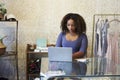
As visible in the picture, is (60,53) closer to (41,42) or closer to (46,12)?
(41,42)

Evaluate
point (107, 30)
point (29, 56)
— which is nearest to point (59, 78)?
point (107, 30)

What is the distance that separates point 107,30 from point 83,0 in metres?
0.94

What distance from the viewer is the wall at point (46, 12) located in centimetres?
412

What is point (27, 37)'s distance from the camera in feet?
13.7

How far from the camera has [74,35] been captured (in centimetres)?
339

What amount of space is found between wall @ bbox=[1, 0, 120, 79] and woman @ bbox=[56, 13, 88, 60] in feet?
2.50

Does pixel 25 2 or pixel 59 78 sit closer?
pixel 59 78

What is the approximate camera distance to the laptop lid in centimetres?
259

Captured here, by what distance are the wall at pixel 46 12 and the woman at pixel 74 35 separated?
2.50 ft

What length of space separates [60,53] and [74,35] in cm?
82

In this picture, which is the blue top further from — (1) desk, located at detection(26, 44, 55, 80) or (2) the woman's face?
(1) desk, located at detection(26, 44, 55, 80)

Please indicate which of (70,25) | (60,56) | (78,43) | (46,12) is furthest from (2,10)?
(60,56)

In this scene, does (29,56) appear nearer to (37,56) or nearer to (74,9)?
(37,56)

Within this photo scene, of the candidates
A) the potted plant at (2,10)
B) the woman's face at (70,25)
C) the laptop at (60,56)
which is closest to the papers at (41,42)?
the potted plant at (2,10)
